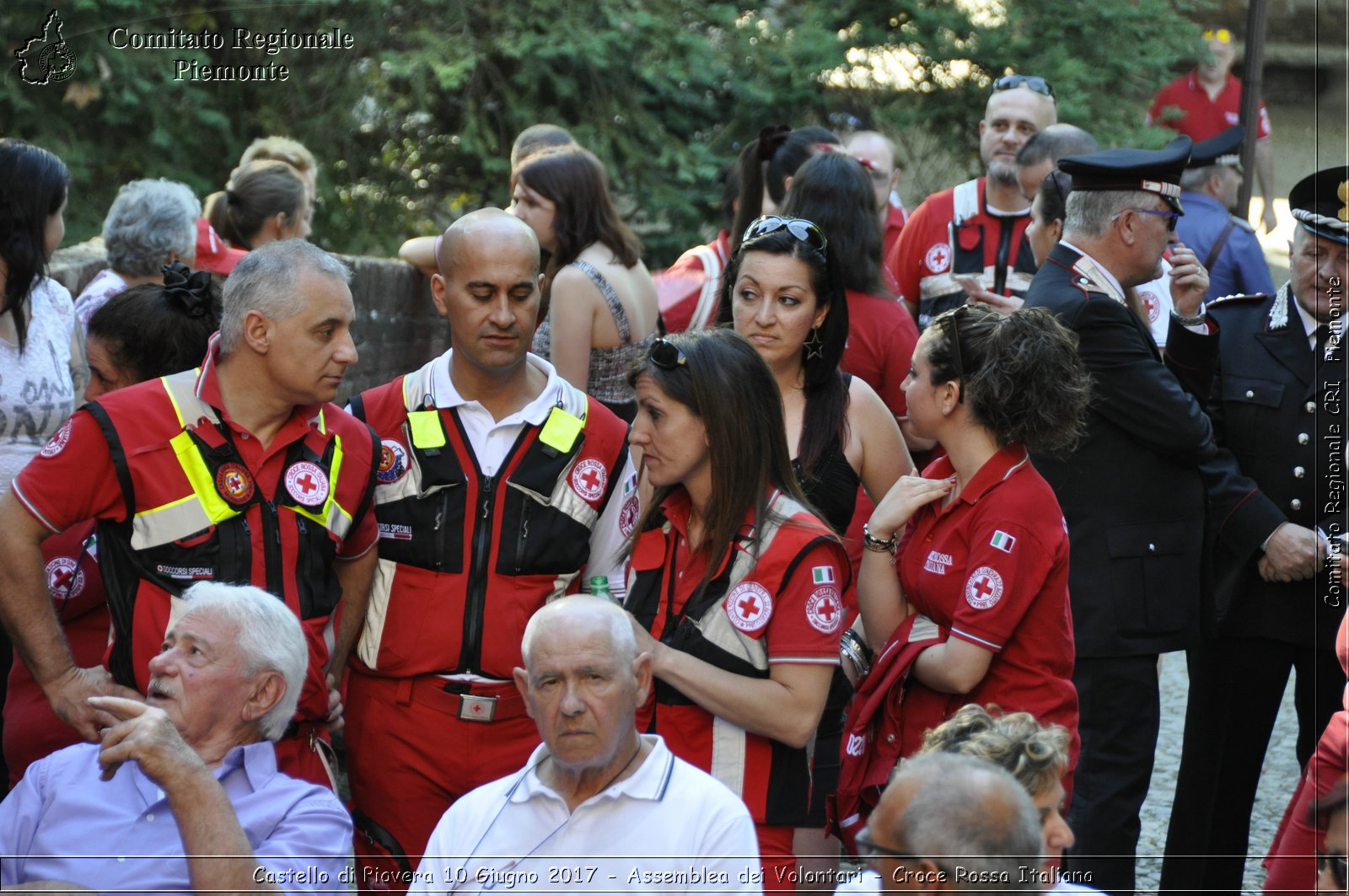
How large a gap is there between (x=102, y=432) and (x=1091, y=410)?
2.84m

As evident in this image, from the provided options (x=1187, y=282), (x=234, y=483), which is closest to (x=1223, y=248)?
(x=1187, y=282)

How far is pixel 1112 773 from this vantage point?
440cm

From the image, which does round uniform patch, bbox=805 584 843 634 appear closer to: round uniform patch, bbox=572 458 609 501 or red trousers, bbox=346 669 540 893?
round uniform patch, bbox=572 458 609 501

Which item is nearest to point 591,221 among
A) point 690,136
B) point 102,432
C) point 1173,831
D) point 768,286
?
point 768,286

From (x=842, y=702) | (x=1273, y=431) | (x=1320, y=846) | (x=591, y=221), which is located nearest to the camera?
(x=1320, y=846)

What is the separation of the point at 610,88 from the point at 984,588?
6.36 meters

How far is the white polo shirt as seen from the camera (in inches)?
119

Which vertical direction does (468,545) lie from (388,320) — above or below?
below

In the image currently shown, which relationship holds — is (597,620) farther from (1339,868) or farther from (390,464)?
(1339,868)

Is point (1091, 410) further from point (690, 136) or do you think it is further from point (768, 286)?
point (690, 136)

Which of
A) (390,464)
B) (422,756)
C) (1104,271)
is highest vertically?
(1104,271)

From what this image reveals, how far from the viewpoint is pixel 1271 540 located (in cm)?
466

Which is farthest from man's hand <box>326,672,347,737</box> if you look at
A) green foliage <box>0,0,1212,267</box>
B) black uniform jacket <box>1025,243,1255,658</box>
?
green foliage <box>0,0,1212,267</box>

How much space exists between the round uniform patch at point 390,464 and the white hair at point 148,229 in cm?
193
